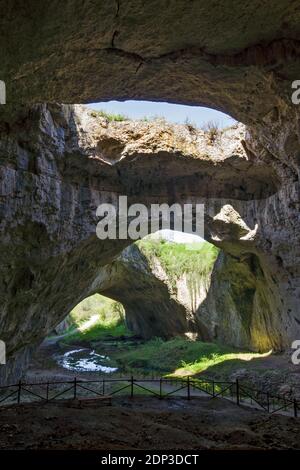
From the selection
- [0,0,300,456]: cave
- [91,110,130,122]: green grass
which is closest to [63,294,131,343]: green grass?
[0,0,300,456]: cave

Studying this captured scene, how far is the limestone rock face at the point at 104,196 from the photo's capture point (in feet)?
39.9

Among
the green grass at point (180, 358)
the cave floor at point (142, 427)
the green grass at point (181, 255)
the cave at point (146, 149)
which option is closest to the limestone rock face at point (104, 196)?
the cave at point (146, 149)

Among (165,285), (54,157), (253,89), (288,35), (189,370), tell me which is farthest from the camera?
(165,285)

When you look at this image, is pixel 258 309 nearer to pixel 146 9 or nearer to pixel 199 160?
pixel 199 160

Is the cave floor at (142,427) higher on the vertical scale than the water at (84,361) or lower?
higher

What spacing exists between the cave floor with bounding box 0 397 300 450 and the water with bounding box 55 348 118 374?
1727 centimetres

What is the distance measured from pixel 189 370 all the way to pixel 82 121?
53.5 feet

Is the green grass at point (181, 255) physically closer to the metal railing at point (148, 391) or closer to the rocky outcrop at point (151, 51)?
the metal railing at point (148, 391)

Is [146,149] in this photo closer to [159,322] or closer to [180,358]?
[180,358]

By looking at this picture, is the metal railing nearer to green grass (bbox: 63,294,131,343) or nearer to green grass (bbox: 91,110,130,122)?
green grass (bbox: 91,110,130,122)

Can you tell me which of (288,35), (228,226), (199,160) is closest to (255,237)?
(228,226)

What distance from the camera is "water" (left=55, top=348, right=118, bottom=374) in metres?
27.7

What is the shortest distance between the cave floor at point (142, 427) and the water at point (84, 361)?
680 inches

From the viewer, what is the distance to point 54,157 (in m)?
13.9
